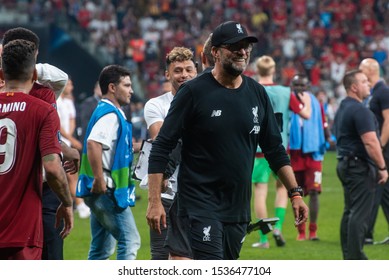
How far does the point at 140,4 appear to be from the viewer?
4231cm

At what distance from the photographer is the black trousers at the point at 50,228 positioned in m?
7.40

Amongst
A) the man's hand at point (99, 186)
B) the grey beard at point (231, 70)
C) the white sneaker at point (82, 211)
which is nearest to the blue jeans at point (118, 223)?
the man's hand at point (99, 186)

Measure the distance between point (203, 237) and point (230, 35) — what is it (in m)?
1.31

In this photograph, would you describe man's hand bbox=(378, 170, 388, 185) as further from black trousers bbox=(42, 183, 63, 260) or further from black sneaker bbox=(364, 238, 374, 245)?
black trousers bbox=(42, 183, 63, 260)

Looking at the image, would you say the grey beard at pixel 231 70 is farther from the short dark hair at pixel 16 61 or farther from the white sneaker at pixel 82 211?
the white sneaker at pixel 82 211

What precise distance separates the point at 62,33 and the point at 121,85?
28.4 metres

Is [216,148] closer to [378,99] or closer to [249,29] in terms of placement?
[378,99]

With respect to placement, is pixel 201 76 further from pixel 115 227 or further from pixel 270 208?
pixel 270 208

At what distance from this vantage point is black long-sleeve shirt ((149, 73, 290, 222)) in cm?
680

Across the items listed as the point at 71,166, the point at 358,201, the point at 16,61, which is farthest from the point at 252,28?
the point at 16,61

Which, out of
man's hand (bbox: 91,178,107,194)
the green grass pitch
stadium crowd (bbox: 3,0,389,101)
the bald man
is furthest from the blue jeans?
stadium crowd (bbox: 3,0,389,101)

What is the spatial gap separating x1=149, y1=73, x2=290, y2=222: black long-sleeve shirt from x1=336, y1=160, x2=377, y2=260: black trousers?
4.05 m

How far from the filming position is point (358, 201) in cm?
1077
